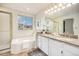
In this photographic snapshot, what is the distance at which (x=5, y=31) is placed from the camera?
1.18 m

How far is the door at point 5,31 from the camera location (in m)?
1.17

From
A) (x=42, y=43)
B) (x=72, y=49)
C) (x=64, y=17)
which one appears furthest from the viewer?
(x=42, y=43)

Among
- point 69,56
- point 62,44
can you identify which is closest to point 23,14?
point 62,44

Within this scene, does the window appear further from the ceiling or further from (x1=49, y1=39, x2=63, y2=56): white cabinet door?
(x1=49, y1=39, x2=63, y2=56): white cabinet door

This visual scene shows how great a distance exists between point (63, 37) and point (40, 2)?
80 cm

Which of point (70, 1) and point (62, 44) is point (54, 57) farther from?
point (70, 1)

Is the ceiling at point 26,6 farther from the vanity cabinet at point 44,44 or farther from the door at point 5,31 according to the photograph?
the vanity cabinet at point 44,44

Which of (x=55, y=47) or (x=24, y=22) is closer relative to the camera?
(x=24, y=22)

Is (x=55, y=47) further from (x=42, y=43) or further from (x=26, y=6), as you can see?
(x=26, y=6)

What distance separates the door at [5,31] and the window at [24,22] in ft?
0.55

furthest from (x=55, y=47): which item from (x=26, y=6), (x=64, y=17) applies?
(x=26, y=6)

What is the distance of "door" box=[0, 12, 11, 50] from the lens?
1.17m

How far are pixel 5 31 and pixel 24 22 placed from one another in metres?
0.32

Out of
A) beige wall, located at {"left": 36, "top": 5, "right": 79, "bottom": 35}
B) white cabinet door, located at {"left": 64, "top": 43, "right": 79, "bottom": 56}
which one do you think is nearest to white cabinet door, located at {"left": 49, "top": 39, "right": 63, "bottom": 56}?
white cabinet door, located at {"left": 64, "top": 43, "right": 79, "bottom": 56}
